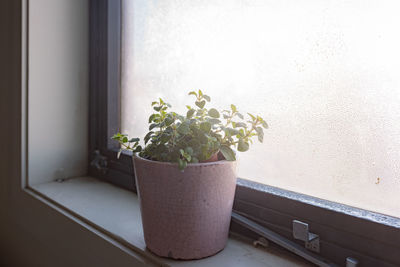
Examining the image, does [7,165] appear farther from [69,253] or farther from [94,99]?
[69,253]

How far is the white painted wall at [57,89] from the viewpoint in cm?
113

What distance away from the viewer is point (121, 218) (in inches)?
33.6

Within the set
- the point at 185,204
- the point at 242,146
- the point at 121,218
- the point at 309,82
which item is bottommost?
the point at 121,218

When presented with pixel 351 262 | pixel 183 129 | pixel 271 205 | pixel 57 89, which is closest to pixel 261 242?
pixel 271 205

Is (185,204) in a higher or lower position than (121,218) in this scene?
higher

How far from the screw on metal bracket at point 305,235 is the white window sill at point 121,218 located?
0.03 metres

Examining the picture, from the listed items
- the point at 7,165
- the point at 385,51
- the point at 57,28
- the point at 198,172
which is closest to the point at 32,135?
the point at 7,165

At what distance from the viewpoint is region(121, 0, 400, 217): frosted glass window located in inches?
22.0

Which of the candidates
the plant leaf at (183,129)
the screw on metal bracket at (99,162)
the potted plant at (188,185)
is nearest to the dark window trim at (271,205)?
the screw on metal bracket at (99,162)

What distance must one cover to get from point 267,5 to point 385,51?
27 cm

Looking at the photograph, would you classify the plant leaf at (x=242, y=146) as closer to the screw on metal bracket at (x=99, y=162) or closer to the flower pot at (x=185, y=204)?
the flower pot at (x=185, y=204)

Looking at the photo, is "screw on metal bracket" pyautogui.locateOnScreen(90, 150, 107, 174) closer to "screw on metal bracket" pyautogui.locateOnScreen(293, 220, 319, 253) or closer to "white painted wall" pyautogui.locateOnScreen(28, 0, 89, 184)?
"white painted wall" pyautogui.locateOnScreen(28, 0, 89, 184)

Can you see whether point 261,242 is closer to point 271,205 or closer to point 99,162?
point 271,205

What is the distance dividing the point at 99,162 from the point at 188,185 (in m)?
0.72
